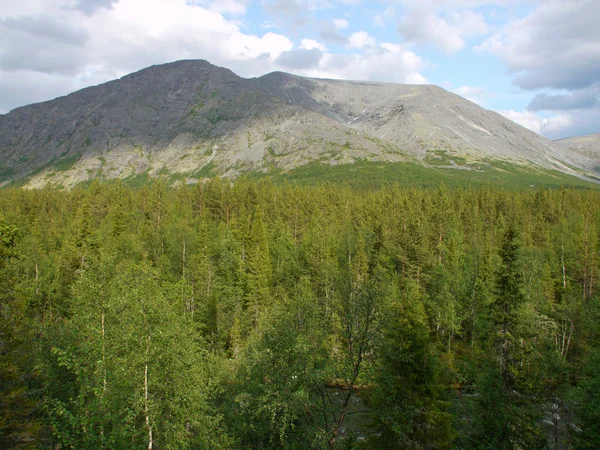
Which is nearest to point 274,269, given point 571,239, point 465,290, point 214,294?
point 214,294

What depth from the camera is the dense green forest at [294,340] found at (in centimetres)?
1736

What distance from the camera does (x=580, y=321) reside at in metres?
45.9

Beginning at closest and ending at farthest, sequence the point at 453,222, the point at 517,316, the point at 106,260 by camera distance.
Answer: the point at 106,260 < the point at 517,316 < the point at 453,222

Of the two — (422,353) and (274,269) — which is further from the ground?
(422,353)

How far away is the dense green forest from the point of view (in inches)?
683

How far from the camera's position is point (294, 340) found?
760 inches

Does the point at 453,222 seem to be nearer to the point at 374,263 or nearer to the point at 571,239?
the point at 571,239

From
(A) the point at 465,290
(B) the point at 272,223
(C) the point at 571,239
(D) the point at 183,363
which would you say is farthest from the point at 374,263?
(D) the point at 183,363

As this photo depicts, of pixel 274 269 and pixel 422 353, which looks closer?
pixel 422 353

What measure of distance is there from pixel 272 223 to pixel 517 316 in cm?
6240

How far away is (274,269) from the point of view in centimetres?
6562

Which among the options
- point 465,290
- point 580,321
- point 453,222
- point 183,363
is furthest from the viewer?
point 453,222

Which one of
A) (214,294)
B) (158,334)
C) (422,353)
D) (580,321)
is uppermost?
(158,334)

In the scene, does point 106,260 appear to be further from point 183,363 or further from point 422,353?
point 422,353
